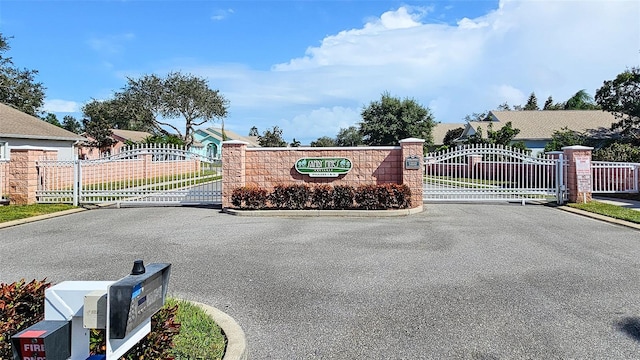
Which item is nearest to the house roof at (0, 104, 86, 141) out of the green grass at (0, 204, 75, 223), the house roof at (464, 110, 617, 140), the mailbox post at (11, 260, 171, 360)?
the green grass at (0, 204, 75, 223)

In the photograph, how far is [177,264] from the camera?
7281 mm

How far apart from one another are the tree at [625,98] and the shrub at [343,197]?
2480 cm

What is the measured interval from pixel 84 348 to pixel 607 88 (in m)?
35.3

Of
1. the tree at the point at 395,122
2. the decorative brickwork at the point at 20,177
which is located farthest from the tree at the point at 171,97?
the decorative brickwork at the point at 20,177

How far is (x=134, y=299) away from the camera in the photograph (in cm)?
229

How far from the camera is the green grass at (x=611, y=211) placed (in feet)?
38.8

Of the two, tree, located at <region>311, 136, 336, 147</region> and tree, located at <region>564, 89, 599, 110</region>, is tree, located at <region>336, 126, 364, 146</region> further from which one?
tree, located at <region>564, 89, 599, 110</region>

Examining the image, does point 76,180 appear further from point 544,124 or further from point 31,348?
point 544,124

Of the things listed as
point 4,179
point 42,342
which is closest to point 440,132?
point 4,179

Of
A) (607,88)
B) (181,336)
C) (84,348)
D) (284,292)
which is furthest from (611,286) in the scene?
(607,88)

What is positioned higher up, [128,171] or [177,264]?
[128,171]

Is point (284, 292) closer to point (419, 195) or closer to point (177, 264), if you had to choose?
point (177, 264)

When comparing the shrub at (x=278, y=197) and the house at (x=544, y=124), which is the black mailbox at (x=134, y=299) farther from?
the house at (x=544, y=124)

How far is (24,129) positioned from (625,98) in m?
36.3
